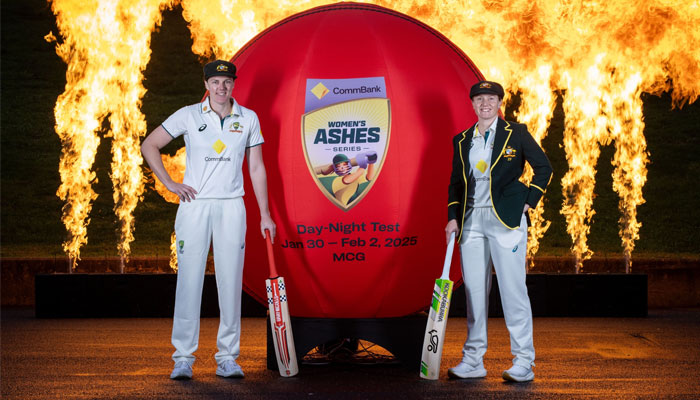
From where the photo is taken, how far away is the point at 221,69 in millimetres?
7012

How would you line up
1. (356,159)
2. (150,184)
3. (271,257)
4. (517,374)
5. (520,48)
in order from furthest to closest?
(150,184), (520,48), (517,374), (271,257), (356,159)

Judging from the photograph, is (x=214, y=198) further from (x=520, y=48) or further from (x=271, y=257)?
(x=520, y=48)

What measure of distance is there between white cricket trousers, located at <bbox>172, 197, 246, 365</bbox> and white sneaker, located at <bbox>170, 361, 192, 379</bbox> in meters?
0.04

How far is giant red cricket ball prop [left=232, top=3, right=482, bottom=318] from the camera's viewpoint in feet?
22.2

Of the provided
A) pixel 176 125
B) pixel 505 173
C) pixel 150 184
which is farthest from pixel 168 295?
pixel 150 184

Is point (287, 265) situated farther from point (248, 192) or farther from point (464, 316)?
point (464, 316)

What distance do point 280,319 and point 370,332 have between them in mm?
761

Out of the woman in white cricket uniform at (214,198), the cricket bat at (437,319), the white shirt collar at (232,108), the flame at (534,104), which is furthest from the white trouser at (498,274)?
the flame at (534,104)

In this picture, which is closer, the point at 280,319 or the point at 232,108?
the point at 280,319

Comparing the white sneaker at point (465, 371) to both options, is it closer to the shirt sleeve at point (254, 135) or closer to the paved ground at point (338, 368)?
the paved ground at point (338, 368)

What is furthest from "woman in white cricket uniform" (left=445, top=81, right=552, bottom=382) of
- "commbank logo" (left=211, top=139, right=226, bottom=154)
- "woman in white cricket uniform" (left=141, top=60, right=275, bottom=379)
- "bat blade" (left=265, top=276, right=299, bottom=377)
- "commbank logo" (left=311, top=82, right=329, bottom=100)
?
"commbank logo" (left=211, top=139, right=226, bottom=154)

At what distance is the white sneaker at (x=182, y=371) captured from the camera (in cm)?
707

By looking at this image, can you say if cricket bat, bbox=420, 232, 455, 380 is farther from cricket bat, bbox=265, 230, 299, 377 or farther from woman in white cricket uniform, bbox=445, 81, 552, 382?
cricket bat, bbox=265, 230, 299, 377

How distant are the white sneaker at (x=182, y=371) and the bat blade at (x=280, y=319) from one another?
730 mm
